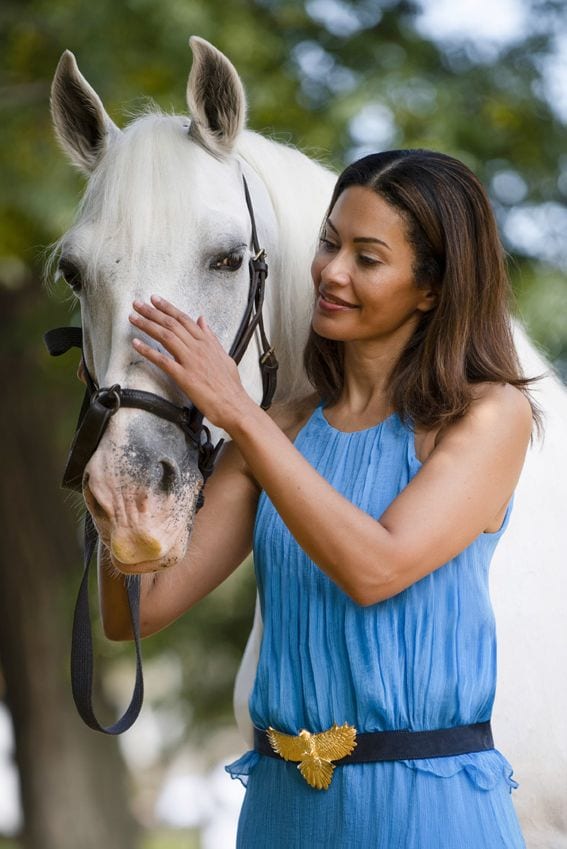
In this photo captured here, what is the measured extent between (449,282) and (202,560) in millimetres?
702

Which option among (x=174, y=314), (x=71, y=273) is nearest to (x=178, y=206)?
(x=71, y=273)

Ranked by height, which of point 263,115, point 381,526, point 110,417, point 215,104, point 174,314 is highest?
point 263,115

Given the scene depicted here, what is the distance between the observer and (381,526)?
197 centimetres

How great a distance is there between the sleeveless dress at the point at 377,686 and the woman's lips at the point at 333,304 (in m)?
0.24

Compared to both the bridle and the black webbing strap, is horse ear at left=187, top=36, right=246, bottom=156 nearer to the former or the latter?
the bridle

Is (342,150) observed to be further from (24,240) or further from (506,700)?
(506,700)

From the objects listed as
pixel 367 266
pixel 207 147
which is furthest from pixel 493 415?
pixel 207 147

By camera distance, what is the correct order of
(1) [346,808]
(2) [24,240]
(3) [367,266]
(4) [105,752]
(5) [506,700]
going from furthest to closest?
1. (4) [105,752]
2. (2) [24,240]
3. (5) [506,700]
4. (3) [367,266]
5. (1) [346,808]

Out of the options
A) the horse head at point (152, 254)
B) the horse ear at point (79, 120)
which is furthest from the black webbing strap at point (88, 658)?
the horse ear at point (79, 120)

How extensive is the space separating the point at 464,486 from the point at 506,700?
2.55 feet

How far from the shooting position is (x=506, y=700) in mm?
2619

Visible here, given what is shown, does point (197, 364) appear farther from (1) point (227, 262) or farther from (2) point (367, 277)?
(1) point (227, 262)

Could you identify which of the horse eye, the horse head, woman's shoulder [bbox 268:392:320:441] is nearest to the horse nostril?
the horse head

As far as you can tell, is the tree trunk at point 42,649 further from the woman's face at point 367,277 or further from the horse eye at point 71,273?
the woman's face at point 367,277
